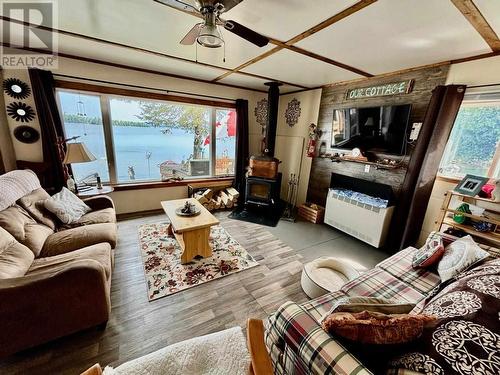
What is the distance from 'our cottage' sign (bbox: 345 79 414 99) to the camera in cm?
258

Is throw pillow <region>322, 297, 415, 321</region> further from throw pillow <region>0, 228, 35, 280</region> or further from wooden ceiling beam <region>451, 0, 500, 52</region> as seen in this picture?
throw pillow <region>0, 228, 35, 280</region>

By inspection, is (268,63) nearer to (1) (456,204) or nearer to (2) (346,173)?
(2) (346,173)

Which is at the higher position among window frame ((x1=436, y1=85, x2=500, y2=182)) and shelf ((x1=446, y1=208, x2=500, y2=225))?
window frame ((x1=436, y1=85, x2=500, y2=182))

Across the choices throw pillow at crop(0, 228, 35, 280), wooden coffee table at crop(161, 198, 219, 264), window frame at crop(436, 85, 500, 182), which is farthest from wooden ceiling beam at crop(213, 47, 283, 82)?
throw pillow at crop(0, 228, 35, 280)

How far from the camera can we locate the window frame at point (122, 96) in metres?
2.96

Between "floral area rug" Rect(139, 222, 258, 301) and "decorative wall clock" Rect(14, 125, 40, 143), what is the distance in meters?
1.90

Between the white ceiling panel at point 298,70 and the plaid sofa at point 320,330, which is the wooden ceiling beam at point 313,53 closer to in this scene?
the white ceiling panel at point 298,70

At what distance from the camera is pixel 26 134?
2.76 meters

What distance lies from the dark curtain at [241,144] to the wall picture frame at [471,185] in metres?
3.22

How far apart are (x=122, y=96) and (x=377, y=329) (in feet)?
13.2

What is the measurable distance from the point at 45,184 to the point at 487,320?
173 inches

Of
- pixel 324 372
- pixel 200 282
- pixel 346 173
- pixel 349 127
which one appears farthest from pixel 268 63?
pixel 324 372

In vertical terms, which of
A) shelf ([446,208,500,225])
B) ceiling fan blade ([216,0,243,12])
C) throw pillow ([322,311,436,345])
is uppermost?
ceiling fan blade ([216,0,243,12])

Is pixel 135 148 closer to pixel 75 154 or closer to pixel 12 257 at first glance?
pixel 75 154
